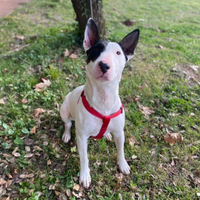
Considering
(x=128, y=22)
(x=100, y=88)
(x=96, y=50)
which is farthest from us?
(x=128, y=22)

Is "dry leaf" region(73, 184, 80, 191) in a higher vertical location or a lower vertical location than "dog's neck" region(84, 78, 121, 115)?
lower

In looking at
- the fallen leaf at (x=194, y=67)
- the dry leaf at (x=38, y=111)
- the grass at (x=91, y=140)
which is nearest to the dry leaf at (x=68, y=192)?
the grass at (x=91, y=140)

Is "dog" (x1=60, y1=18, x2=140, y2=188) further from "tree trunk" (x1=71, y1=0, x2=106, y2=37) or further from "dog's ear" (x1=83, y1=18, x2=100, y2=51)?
"tree trunk" (x1=71, y1=0, x2=106, y2=37)

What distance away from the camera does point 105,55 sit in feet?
6.33

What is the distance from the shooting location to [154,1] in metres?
11.6

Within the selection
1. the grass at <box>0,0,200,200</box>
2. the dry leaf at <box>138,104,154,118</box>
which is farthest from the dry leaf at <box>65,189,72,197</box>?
the dry leaf at <box>138,104,154,118</box>

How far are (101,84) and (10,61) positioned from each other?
11.6 feet

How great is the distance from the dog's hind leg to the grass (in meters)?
0.10

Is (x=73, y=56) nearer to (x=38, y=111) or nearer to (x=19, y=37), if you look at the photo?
(x=38, y=111)

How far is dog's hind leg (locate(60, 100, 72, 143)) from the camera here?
308cm

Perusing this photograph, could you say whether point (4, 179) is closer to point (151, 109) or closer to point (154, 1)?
point (151, 109)

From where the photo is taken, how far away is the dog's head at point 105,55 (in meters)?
1.87

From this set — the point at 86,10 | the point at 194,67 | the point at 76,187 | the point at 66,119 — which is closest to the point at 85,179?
the point at 76,187

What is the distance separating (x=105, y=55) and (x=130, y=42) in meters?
0.53
